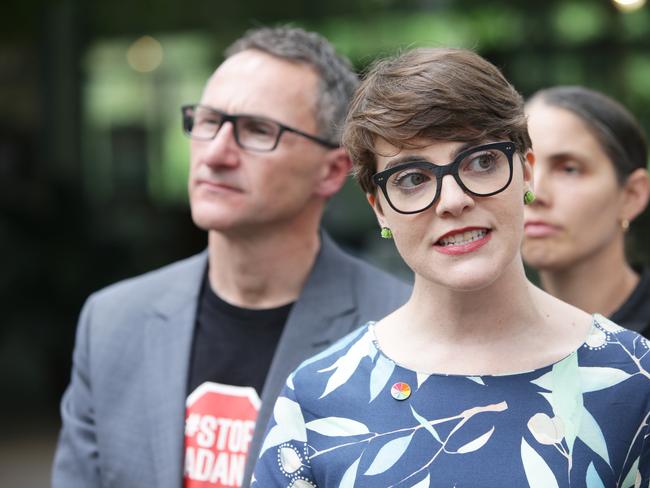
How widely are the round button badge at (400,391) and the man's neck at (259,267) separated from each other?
1.16 m

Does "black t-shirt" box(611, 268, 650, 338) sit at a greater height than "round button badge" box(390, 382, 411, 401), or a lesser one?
lesser

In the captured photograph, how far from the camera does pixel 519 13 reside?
664cm

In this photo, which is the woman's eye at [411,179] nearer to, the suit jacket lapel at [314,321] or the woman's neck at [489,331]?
the woman's neck at [489,331]

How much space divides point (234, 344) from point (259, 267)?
0.82 ft

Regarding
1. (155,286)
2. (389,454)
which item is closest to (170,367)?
(155,286)

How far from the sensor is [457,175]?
1.83m

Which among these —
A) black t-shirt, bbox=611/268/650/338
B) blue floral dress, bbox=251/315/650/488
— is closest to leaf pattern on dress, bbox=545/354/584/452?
blue floral dress, bbox=251/315/650/488

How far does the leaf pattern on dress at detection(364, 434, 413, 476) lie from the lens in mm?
1846

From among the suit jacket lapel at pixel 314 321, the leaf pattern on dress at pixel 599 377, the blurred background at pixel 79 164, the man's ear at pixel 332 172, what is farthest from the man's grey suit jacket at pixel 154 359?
the blurred background at pixel 79 164

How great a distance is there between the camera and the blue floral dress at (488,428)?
1800mm

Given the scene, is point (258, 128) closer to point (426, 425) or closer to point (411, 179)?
point (411, 179)

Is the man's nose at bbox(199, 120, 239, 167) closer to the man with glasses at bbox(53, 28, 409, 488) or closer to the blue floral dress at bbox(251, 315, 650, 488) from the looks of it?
the man with glasses at bbox(53, 28, 409, 488)

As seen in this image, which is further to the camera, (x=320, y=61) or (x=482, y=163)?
(x=320, y=61)

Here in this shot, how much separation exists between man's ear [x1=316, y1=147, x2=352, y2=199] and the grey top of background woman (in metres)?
0.61
